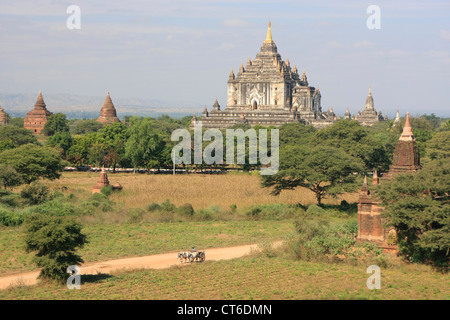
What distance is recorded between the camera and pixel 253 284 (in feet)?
83.4

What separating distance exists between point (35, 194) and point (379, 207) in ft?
68.5

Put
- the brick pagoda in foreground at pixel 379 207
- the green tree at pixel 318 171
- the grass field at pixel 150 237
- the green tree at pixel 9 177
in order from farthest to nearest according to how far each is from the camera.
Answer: the green tree at pixel 9 177 < the green tree at pixel 318 171 < the brick pagoda in foreground at pixel 379 207 < the grass field at pixel 150 237

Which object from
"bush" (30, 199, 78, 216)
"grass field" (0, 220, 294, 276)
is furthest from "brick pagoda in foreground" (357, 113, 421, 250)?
"bush" (30, 199, 78, 216)

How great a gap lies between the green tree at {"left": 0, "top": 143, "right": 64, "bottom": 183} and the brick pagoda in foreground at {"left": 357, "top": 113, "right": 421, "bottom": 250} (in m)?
24.9

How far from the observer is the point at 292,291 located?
80.4ft

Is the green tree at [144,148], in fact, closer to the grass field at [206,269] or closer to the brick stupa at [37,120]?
the grass field at [206,269]

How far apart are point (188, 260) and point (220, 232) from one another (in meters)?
7.72

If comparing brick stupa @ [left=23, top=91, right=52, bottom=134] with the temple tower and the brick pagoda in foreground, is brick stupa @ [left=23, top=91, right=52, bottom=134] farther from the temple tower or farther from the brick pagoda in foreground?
the brick pagoda in foreground

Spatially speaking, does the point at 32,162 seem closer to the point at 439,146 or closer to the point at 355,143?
the point at 355,143

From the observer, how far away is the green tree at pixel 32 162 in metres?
48.8

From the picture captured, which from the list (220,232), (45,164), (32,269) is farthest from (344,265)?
(45,164)

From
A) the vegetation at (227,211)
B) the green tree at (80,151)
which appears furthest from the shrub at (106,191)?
the green tree at (80,151)

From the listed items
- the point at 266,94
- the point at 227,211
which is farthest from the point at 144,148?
the point at 266,94

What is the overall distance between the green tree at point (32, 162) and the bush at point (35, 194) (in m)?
5.58
